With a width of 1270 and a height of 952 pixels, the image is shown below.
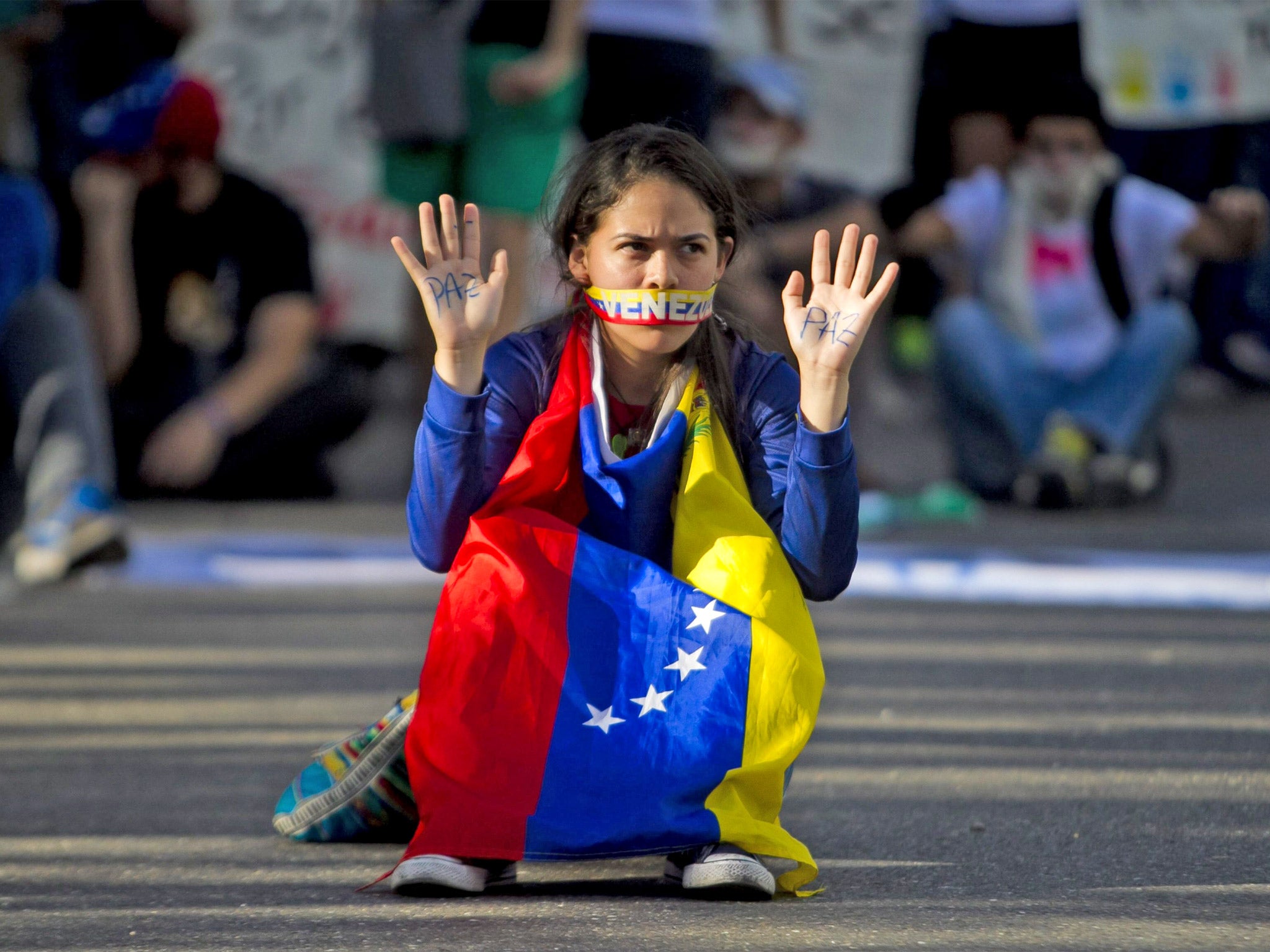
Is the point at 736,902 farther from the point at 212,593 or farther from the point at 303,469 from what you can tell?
the point at 303,469

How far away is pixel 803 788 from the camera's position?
3.04 metres

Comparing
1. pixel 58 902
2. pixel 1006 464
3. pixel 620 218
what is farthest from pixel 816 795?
pixel 1006 464

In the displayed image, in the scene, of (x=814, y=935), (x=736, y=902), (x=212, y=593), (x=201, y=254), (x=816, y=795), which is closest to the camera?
(x=814, y=935)

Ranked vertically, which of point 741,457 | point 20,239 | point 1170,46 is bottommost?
point 741,457

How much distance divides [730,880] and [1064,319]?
13.9 ft

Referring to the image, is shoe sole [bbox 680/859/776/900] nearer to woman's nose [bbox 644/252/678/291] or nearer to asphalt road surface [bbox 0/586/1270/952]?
asphalt road surface [bbox 0/586/1270/952]

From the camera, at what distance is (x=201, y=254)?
20.0 feet

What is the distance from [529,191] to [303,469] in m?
1.35

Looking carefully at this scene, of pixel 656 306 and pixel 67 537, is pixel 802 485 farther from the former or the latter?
pixel 67 537

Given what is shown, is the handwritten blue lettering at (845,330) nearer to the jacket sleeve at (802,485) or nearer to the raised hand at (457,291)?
the jacket sleeve at (802,485)

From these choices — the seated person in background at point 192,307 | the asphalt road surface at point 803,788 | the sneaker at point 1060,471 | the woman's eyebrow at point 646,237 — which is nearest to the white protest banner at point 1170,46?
the sneaker at point 1060,471

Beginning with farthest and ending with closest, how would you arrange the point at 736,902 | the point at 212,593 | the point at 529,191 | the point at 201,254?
the point at 201,254
the point at 529,191
the point at 212,593
the point at 736,902

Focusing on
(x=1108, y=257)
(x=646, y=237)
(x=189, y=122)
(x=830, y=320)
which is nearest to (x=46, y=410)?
(x=189, y=122)

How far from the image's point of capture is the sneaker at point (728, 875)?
235 centimetres
